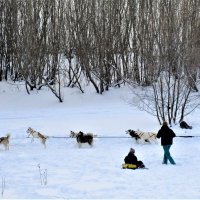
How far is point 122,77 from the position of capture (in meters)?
30.7

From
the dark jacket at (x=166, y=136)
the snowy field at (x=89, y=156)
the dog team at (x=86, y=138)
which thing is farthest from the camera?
the dog team at (x=86, y=138)

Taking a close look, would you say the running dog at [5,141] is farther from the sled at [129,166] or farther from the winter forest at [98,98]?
the sled at [129,166]

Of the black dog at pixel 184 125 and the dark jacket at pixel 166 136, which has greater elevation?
the dark jacket at pixel 166 136

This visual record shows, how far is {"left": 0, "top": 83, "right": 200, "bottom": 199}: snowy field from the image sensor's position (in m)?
9.96

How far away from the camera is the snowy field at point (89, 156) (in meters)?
9.96

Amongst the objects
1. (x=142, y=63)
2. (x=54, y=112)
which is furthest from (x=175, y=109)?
(x=142, y=63)

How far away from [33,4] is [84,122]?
14.2 meters

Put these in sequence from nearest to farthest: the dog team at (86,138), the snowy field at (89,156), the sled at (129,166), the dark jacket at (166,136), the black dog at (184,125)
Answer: the snowy field at (89,156), the sled at (129,166), the dark jacket at (166,136), the dog team at (86,138), the black dog at (184,125)

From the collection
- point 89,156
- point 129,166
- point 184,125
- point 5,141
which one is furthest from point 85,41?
point 129,166

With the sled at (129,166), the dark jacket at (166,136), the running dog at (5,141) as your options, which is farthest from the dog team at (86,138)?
the sled at (129,166)

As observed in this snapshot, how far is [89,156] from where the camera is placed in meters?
14.9

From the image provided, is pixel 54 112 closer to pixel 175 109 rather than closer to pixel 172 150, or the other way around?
pixel 175 109

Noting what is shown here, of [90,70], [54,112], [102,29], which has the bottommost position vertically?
[54,112]

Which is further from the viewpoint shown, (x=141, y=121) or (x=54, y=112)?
(x=54, y=112)
